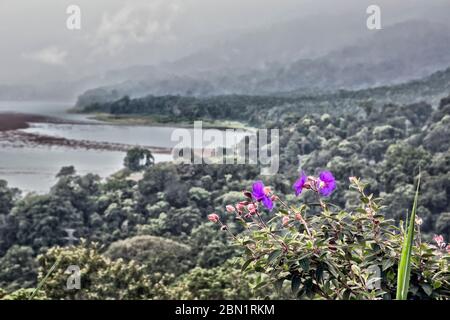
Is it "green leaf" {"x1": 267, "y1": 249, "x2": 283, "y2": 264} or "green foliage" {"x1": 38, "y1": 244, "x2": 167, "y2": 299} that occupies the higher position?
"green leaf" {"x1": 267, "y1": 249, "x2": 283, "y2": 264}

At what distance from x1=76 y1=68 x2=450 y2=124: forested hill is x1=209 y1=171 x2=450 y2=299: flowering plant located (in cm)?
305

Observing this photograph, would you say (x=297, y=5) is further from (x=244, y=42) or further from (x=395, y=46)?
(x=395, y=46)

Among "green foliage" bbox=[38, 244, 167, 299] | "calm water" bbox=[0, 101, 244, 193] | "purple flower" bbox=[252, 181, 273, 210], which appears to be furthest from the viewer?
"calm water" bbox=[0, 101, 244, 193]

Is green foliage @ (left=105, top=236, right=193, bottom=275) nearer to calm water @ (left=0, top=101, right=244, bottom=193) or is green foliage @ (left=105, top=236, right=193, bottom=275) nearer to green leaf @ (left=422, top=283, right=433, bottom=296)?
calm water @ (left=0, top=101, right=244, bottom=193)

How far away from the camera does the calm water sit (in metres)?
4.13

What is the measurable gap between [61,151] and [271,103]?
4.86 feet

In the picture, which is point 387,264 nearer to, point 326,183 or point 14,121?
point 326,183

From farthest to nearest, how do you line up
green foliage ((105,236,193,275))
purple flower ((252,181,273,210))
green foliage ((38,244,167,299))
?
green foliage ((105,236,193,275)), green foliage ((38,244,167,299)), purple flower ((252,181,273,210))

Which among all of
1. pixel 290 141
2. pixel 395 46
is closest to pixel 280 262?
pixel 290 141

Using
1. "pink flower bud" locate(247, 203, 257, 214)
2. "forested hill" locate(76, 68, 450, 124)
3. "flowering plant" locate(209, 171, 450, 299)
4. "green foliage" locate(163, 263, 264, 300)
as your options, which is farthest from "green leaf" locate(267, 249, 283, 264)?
"forested hill" locate(76, 68, 450, 124)

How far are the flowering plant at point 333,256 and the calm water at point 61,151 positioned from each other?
9.70ft

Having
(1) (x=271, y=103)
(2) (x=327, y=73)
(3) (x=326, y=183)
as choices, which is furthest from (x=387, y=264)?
(2) (x=327, y=73)

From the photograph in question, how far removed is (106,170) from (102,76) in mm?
647

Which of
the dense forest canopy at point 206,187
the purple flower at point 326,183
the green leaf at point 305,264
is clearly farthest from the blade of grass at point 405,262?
the dense forest canopy at point 206,187
